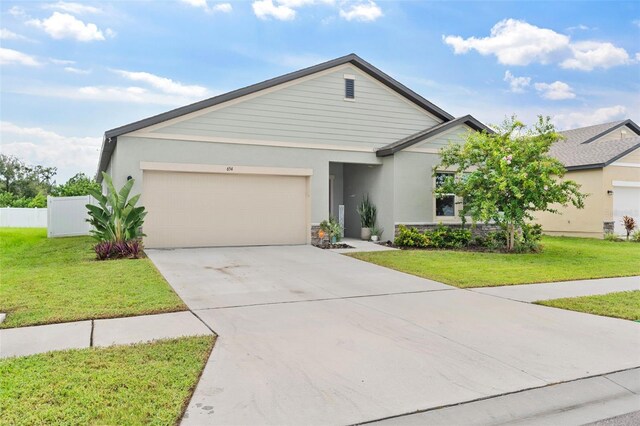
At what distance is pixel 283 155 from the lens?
14242 mm

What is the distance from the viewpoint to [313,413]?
3.27 metres

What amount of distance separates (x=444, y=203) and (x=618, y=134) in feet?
51.5

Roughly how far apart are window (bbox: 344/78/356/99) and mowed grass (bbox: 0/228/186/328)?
848 centimetres

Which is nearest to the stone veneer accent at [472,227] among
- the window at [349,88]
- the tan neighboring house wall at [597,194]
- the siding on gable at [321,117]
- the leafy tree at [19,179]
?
the siding on gable at [321,117]

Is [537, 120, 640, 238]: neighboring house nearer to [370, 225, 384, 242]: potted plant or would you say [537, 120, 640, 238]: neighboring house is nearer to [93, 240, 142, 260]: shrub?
[370, 225, 384, 242]: potted plant

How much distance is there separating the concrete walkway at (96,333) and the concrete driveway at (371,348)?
0.43 m

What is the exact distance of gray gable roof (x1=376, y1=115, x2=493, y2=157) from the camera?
14.5 m

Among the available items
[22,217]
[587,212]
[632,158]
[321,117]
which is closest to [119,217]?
[321,117]

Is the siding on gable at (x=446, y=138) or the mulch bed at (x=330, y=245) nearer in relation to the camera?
the mulch bed at (x=330, y=245)

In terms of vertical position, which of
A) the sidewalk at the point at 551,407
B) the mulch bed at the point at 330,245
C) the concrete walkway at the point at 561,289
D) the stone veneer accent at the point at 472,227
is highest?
the stone veneer accent at the point at 472,227

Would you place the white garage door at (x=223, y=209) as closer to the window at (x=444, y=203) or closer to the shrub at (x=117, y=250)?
the shrub at (x=117, y=250)

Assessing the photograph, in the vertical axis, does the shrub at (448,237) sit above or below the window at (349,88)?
below

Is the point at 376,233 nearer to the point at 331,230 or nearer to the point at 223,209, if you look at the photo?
the point at 331,230

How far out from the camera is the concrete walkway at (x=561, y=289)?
24.8ft
